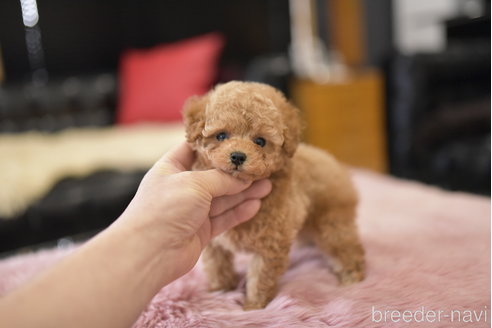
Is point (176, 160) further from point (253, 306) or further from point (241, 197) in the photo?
point (253, 306)

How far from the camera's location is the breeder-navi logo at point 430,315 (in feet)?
3.06

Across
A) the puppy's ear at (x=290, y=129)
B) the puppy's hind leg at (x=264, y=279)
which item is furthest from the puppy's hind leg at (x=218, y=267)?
the puppy's ear at (x=290, y=129)

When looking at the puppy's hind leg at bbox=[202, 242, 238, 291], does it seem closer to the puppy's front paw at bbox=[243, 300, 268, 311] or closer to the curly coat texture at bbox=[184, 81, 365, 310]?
the curly coat texture at bbox=[184, 81, 365, 310]

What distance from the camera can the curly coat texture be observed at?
0.98 m

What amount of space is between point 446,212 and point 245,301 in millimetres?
963

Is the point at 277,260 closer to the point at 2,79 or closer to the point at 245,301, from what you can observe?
the point at 245,301

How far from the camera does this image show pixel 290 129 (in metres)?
1.04

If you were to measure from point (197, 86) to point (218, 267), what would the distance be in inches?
83.3

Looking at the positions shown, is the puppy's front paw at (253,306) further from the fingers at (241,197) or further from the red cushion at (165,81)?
the red cushion at (165,81)

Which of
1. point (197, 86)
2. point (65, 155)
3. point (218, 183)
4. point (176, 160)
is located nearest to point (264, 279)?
point (218, 183)

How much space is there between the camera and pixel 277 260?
3.46 feet

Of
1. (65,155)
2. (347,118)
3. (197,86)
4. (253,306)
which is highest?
(197,86)

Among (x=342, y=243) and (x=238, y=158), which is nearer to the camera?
(x=238, y=158)

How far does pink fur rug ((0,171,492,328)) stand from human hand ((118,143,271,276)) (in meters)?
0.17
